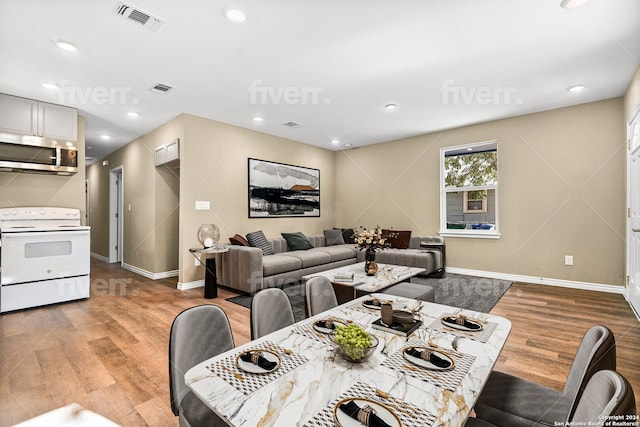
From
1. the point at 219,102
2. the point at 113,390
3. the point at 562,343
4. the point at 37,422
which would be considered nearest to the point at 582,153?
the point at 562,343

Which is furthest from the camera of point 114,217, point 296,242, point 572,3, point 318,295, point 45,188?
point 114,217

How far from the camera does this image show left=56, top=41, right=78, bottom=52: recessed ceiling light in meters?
2.75

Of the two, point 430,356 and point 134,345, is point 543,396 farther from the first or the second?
point 134,345

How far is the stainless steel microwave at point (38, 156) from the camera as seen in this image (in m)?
3.76

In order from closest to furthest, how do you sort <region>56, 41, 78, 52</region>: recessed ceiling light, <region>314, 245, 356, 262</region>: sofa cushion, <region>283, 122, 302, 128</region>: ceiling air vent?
<region>56, 41, 78, 52</region>: recessed ceiling light < <region>283, 122, 302, 128</region>: ceiling air vent < <region>314, 245, 356, 262</region>: sofa cushion

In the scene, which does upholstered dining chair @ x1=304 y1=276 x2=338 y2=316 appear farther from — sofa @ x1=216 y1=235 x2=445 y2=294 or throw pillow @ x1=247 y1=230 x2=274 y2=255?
throw pillow @ x1=247 y1=230 x2=274 y2=255

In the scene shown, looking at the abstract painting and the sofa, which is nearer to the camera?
the sofa

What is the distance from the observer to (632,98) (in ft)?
11.7

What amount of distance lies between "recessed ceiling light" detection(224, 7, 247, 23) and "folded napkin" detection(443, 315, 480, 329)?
2563 millimetres

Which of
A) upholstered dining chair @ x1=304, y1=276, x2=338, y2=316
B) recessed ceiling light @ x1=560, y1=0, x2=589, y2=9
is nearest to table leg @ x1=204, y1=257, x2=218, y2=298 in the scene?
upholstered dining chair @ x1=304, y1=276, x2=338, y2=316

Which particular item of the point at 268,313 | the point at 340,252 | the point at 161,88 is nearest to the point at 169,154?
the point at 161,88

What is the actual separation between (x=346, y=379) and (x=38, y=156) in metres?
4.97

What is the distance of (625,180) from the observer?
4.03 m

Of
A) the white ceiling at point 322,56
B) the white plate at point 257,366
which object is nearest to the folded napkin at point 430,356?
the white plate at point 257,366
